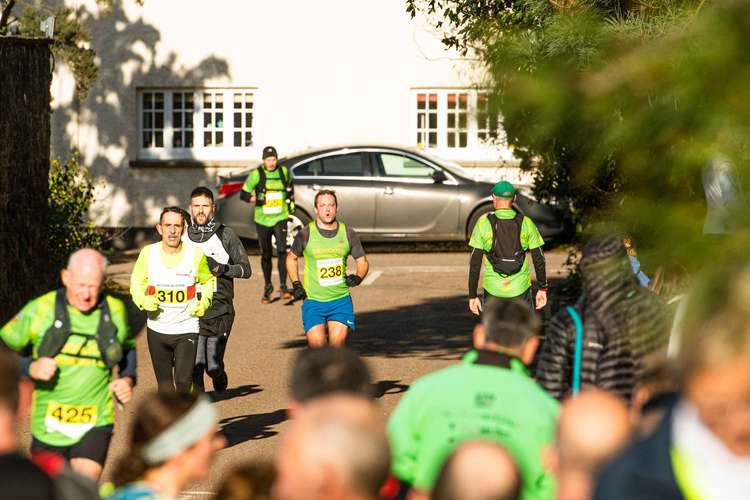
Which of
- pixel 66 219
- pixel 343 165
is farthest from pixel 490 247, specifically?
pixel 343 165

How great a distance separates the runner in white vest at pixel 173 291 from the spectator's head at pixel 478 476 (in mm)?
6223

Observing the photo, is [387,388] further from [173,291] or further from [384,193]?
[384,193]

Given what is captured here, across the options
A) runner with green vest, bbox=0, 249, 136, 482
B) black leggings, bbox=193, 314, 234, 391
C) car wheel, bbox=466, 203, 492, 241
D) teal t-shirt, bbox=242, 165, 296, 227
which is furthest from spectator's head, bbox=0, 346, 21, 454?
car wheel, bbox=466, 203, 492, 241

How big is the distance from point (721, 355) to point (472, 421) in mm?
2524

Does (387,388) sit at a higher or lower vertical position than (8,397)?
lower

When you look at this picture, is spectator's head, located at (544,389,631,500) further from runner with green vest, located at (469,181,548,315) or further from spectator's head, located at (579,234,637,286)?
runner with green vest, located at (469,181,548,315)

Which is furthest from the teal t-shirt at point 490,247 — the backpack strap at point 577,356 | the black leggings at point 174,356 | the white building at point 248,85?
the white building at point 248,85

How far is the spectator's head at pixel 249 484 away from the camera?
367 cm

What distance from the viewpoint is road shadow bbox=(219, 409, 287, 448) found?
10258mm

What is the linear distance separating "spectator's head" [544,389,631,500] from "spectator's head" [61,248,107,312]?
3.78 m

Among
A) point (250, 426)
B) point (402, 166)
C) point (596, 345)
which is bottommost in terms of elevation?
point (250, 426)

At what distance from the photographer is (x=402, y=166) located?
2247 cm

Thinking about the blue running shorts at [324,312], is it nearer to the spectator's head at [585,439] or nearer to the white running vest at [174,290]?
the white running vest at [174,290]

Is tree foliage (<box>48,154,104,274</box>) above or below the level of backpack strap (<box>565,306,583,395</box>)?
above
